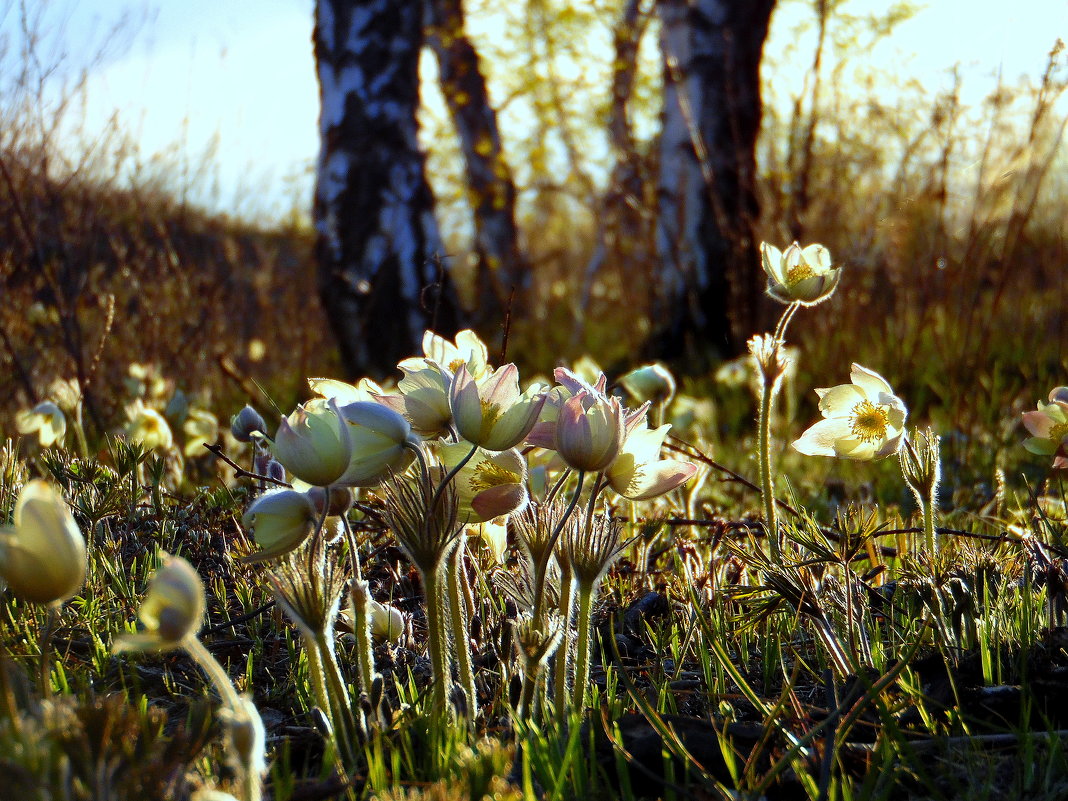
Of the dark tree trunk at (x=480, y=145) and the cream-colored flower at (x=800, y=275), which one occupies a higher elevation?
the dark tree trunk at (x=480, y=145)

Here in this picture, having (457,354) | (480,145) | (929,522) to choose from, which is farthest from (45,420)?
(480,145)

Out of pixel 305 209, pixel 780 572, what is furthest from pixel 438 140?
pixel 780 572

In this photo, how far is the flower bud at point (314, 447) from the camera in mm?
874

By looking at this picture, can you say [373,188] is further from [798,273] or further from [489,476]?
[489,476]

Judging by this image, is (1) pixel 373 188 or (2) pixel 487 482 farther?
(1) pixel 373 188

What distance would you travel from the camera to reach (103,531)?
1.87 meters

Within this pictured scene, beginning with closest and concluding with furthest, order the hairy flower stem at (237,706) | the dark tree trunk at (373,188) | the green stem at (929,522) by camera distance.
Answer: the hairy flower stem at (237,706) < the green stem at (929,522) < the dark tree trunk at (373,188)

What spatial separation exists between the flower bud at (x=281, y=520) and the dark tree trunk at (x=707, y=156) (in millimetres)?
4672

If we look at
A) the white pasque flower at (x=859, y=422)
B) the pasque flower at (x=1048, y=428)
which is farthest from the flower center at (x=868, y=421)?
the pasque flower at (x=1048, y=428)

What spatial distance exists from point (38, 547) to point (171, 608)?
11cm

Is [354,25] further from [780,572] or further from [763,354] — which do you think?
[780,572]

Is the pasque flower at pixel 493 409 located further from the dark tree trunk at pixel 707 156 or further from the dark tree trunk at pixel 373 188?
the dark tree trunk at pixel 707 156

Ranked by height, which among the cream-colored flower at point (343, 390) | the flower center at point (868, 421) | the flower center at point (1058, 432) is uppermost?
the cream-colored flower at point (343, 390)

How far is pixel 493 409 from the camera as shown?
3.24 feet
